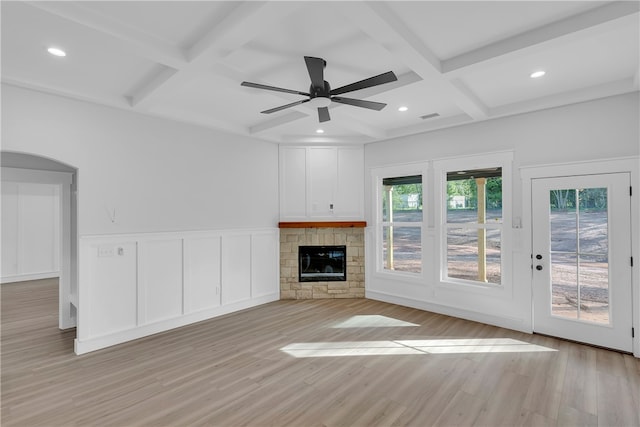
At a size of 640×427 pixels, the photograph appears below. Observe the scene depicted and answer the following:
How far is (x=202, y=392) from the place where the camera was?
2730 mm

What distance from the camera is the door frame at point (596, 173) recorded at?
3355 mm

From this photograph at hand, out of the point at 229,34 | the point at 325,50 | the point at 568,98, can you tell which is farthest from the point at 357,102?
the point at 568,98

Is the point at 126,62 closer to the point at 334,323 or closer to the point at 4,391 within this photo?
the point at 4,391

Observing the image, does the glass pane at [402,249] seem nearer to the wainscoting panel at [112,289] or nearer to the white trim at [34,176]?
the wainscoting panel at [112,289]

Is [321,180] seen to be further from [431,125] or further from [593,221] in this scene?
[593,221]

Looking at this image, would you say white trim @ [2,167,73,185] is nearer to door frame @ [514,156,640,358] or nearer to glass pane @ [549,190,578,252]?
door frame @ [514,156,640,358]

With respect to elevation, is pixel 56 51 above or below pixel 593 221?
above

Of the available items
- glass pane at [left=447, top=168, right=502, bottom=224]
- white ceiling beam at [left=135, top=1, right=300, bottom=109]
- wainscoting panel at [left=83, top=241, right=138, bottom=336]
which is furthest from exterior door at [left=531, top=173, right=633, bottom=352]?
wainscoting panel at [left=83, top=241, right=138, bottom=336]

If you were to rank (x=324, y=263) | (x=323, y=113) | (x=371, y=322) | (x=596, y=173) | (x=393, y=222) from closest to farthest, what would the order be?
1. (x=323, y=113)
2. (x=596, y=173)
3. (x=371, y=322)
4. (x=393, y=222)
5. (x=324, y=263)

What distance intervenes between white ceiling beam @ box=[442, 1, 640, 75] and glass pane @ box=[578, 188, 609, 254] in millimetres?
2052

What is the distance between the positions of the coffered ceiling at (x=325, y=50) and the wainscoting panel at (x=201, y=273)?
6.22ft

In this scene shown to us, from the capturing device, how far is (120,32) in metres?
2.38

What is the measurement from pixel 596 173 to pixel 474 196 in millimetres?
1385

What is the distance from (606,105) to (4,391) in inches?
258
